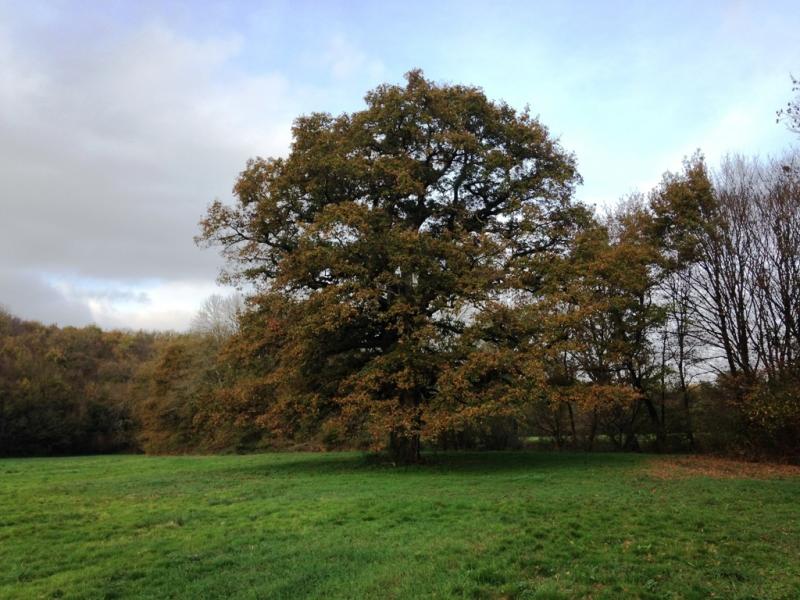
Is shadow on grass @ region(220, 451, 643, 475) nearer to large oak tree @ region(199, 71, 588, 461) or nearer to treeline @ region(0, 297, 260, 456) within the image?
large oak tree @ region(199, 71, 588, 461)

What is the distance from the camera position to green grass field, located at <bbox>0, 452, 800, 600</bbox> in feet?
22.5

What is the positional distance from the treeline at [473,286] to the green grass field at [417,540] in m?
4.62

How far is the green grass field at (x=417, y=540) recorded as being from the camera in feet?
22.5

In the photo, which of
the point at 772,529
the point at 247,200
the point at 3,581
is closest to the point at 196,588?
the point at 3,581

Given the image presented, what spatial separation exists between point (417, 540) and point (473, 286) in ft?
38.3

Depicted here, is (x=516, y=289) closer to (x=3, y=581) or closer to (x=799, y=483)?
(x=799, y=483)

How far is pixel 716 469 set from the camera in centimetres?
1936

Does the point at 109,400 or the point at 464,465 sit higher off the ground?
the point at 109,400

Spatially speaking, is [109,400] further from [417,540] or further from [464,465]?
[417,540]

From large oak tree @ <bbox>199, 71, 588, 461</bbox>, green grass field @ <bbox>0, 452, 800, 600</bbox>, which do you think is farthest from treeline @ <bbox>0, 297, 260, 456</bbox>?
green grass field @ <bbox>0, 452, 800, 600</bbox>

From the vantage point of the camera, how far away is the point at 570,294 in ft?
64.3

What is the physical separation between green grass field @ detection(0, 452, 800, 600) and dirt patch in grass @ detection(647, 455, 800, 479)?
5.52 feet

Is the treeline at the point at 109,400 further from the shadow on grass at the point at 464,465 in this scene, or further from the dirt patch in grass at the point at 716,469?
the dirt patch in grass at the point at 716,469

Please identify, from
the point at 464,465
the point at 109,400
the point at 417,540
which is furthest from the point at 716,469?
the point at 109,400
